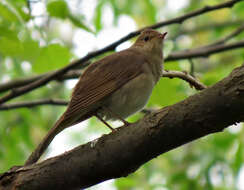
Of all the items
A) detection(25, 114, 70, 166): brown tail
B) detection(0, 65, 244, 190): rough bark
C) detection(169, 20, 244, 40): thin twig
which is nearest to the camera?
detection(0, 65, 244, 190): rough bark

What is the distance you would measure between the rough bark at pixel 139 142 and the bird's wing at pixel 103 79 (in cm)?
66

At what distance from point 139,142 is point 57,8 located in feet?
5.82

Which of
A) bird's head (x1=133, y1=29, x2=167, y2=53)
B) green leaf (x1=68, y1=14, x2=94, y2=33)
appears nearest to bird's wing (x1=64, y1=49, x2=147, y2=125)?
bird's head (x1=133, y1=29, x2=167, y2=53)

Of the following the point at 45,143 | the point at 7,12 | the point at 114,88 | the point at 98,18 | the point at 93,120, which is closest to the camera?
the point at 45,143

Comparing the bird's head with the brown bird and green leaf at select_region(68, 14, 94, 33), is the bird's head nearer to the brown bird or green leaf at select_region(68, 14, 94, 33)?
the brown bird

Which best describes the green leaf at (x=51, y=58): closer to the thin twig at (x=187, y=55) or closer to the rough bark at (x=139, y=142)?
the thin twig at (x=187, y=55)

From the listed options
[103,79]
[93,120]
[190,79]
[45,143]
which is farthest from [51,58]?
[93,120]

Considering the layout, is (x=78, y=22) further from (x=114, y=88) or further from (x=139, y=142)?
(x=139, y=142)

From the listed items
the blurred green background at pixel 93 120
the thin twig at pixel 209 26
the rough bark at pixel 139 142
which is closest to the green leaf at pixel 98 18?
the blurred green background at pixel 93 120

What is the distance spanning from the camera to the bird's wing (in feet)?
13.3

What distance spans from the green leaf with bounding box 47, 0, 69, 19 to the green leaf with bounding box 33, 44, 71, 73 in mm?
396

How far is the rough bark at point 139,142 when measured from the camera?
272 centimetres

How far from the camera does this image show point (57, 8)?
4.19 metres

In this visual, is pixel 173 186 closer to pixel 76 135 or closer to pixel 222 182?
pixel 222 182
